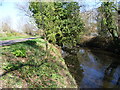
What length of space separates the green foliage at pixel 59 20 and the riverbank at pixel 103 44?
698 cm

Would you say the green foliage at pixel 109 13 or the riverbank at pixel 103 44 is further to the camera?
the riverbank at pixel 103 44

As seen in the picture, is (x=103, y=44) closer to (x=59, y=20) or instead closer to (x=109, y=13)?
(x=109, y=13)

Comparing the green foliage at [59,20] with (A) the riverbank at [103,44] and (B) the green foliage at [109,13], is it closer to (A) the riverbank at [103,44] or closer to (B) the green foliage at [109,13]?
(B) the green foliage at [109,13]

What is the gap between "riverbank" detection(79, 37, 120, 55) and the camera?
52.8 ft

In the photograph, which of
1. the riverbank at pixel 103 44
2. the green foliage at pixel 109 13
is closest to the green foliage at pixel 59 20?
the green foliage at pixel 109 13

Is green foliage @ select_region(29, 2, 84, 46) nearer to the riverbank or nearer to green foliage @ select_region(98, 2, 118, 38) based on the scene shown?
green foliage @ select_region(98, 2, 118, 38)

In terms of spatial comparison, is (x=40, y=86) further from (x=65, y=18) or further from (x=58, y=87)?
(x=65, y=18)

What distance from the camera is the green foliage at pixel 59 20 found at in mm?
11412

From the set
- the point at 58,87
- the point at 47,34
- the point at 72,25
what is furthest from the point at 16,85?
the point at 72,25

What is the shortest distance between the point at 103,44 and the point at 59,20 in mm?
11764

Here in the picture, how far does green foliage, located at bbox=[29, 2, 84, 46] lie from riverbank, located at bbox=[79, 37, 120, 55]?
6.98m

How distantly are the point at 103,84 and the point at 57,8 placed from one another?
35.1 feet

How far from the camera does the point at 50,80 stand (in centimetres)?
485

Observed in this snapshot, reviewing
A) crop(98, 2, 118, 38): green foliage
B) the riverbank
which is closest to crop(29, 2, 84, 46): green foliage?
crop(98, 2, 118, 38): green foliage
